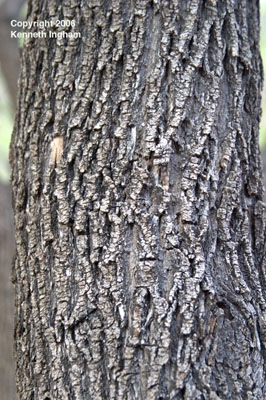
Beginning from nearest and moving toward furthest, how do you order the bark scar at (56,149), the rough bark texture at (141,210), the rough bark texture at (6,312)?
the rough bark texture at (141,210)
the bark scar at (56,149)
the rough bark texture at (6,312)

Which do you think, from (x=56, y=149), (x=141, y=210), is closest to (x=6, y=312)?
(x=56, y=149)

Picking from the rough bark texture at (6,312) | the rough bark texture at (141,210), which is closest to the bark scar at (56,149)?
the rough bark texture at (141,210)

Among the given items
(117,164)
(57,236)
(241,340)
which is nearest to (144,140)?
(117,164)

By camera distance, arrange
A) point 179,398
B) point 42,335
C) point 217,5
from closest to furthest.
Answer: point 179,398 → point 42,335 → point 217,5

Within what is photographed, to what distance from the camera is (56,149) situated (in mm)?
1421

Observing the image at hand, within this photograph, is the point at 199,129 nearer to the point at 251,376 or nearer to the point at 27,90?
the point at 27,90

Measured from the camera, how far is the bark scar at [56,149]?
4.63 feet

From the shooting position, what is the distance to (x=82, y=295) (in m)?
1.29

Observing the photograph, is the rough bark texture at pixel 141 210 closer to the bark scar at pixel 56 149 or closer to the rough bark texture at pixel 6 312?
the bark scar at pixel 56 149

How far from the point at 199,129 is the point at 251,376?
789 millimetres

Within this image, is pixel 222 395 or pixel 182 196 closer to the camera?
pixel 222 395

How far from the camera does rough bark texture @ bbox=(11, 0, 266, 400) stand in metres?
1.25

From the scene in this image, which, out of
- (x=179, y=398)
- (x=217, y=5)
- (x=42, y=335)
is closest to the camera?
(x=179, y=398)

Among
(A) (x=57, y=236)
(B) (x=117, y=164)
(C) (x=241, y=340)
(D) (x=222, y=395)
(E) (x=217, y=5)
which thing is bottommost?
(D) (x=222, y=395)
